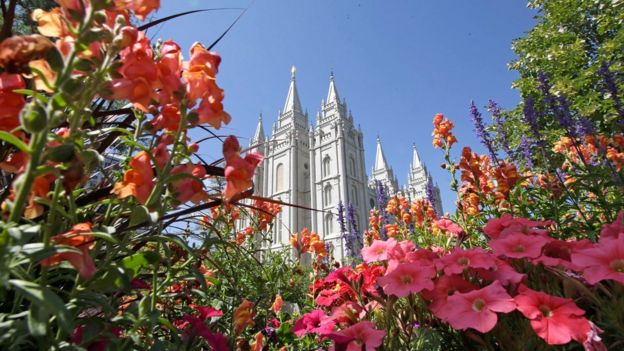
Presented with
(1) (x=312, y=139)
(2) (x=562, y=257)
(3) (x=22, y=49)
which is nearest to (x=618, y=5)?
(2) (x=562, y=257)

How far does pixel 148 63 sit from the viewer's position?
2.66 feet

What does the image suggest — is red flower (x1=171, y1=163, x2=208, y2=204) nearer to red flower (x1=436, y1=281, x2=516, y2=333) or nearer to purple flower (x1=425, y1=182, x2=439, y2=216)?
red flower (x1=436, y1=281, x2=516, y2=333)

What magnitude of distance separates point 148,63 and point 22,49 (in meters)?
0.26

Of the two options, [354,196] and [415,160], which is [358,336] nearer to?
[354,196]

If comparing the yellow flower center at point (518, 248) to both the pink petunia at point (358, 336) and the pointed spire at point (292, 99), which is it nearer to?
the pink petunia at point (358, 336)

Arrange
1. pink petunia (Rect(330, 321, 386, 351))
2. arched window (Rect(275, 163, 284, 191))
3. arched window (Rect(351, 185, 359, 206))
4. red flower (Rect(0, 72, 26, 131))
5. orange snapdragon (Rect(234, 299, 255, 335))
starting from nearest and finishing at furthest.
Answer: red flower (Rect(0, 72, 26, 131))
pink petunia (Rect(330, 321, 386, 351))
orange snapdragon (Rect(234, 299, 255, 335))
arched window (Rect(351, 185, 359, 206))
arched window (Rect(275, 163, 284, 191))

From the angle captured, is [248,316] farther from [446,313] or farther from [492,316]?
[492,316]

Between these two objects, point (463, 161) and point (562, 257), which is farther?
point (463, 161)

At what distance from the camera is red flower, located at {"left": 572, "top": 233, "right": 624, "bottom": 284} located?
89 cm

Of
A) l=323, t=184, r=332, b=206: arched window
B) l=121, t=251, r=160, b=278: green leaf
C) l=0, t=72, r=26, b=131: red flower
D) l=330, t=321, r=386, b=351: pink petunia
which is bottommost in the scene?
l=330, t=321, r=386, b=351: pink petunia

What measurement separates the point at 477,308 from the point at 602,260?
14.8 inches

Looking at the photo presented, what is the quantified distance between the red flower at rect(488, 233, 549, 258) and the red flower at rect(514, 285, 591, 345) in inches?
7.2

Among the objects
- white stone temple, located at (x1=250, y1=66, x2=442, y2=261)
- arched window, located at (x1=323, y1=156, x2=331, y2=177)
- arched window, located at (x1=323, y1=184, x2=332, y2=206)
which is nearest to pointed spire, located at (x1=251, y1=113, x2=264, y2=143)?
white stone temple, located at (x1=250, y1=66, x2=442, y2=261)

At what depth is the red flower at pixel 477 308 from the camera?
2.68 ft
